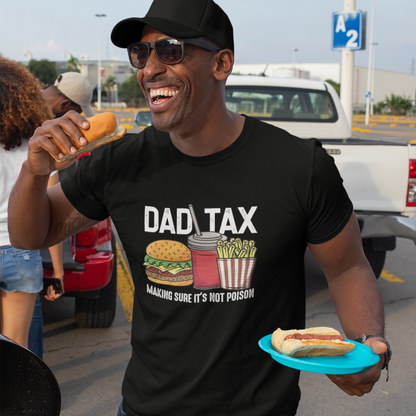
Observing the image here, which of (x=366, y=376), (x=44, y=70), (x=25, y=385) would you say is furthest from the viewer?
(x=44, y=70)

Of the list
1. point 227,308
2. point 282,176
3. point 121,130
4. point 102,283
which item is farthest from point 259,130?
point 102,283

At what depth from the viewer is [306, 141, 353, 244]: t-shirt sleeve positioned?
1813 mm

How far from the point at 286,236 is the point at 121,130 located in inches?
26.9

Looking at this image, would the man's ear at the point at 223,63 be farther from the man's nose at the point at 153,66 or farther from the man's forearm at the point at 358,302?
the man's forearm at the point at 358,302

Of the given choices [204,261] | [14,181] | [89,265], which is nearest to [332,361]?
[204,261]

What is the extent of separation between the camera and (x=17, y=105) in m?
3.20

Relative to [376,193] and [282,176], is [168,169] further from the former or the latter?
[376,193]

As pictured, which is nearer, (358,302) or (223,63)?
(358,302)

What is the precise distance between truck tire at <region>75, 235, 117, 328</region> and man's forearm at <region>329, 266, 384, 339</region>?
10.7 ft

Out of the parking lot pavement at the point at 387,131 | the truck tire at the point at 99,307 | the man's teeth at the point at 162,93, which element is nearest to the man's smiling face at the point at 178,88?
the man's teeth at the point at 162,93

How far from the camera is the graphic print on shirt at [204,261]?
1.79 m

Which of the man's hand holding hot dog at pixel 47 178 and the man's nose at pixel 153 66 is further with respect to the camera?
the man's nose at pixel 153 66

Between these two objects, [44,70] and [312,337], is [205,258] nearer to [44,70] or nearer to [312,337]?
[312,337]

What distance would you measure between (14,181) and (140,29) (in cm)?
151
